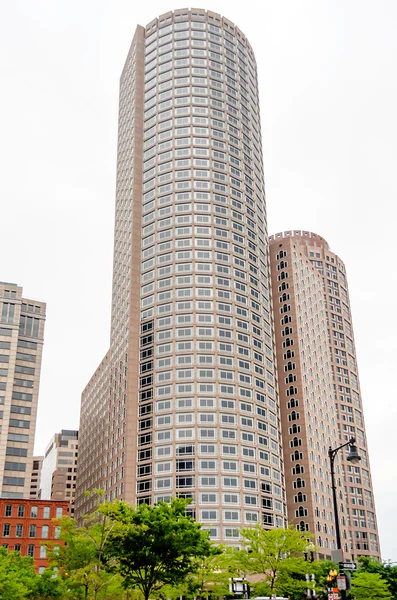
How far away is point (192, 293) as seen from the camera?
414ft

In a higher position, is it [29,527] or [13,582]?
[29,527]

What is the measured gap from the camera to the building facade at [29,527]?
121000mm

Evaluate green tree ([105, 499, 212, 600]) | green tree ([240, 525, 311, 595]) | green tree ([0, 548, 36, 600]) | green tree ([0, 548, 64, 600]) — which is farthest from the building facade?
green tree ([105, 499, 212, 600])

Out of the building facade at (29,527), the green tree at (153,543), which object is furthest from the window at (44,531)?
the green tree at (153,543)

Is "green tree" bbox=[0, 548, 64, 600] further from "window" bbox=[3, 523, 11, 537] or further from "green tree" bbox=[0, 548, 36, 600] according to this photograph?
"window" bbox=[3, 523, 11, 537]

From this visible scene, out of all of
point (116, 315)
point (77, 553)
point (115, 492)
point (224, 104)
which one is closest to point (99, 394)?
point (116, 315)

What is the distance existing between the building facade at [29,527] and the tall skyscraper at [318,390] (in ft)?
168

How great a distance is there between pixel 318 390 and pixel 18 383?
241ft

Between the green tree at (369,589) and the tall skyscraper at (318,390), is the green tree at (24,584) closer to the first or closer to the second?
the green tree at (369,589)

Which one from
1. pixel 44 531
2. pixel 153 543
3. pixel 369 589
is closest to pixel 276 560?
pixel 369 589

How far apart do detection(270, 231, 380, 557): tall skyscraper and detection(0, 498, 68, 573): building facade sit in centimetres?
5135

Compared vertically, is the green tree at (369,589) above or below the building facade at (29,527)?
below

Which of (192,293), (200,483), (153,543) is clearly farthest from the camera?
(192,293)

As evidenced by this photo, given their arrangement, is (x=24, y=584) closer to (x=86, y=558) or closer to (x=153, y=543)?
(x=86, y=558)
